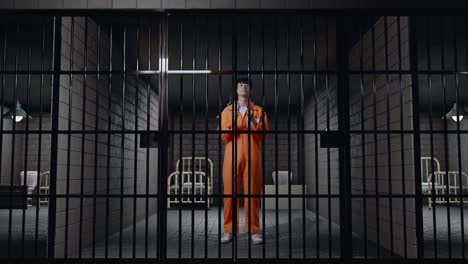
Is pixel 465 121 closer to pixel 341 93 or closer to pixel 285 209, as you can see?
pixel 285 209

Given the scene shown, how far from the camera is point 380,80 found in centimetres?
387

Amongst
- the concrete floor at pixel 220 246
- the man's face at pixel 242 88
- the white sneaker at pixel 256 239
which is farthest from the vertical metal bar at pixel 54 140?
the white sneaker at pixel 256 239

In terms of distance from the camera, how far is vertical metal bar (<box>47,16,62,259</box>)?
9.85 ft

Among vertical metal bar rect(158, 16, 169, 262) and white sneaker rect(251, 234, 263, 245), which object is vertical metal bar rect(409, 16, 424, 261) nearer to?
white sneaker rect(251, 234, 263, 245)

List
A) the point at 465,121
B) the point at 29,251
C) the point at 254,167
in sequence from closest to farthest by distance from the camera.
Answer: the point at 29,251 < the point at 254,167 < the point at 465,121

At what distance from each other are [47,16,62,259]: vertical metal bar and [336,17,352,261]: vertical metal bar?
7.10 ft

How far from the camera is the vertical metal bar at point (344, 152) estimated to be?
2.99m

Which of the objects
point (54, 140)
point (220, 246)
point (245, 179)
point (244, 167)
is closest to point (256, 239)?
point (245, 179)

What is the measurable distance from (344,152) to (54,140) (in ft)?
7.25

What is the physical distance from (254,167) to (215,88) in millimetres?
4257

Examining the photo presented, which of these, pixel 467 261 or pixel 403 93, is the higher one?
pixel 403 93

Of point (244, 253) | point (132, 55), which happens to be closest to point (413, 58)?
point (244, 253)

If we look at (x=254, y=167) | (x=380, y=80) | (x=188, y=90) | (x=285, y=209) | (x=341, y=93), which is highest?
(x=188, y=90)

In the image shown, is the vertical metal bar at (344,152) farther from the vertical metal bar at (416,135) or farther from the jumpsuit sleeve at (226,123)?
the jumpsuit sleeve at (226,123)
